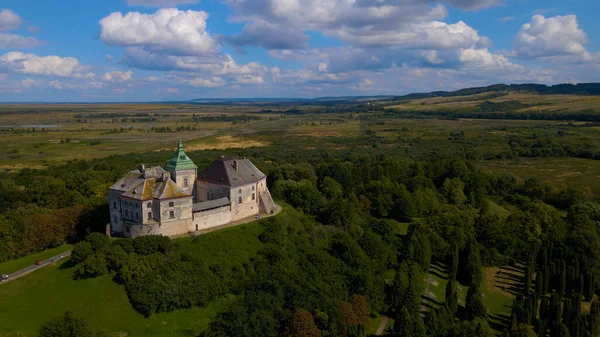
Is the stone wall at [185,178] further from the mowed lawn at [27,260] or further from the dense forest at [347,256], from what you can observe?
the mowed lawn at [27,260]

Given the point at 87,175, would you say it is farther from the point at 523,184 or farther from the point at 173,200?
the point at 523,184

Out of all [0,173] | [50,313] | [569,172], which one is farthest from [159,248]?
[569,172]

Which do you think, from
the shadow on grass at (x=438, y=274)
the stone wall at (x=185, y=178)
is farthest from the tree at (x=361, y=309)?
the stone wall at (x=185, y=178)

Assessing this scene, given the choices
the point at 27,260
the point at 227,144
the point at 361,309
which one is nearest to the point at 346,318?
the point at 361,309

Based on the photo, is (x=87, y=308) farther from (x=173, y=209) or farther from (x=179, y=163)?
(x=179, y=163)

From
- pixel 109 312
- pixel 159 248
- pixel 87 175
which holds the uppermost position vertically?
pixel 87 175

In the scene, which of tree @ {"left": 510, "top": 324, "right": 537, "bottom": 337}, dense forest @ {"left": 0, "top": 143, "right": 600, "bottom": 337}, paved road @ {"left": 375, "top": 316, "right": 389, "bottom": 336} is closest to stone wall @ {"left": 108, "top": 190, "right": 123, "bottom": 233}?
dense forest @ {"left": 0, "top": 143, "right": 600, "bottom": 337}

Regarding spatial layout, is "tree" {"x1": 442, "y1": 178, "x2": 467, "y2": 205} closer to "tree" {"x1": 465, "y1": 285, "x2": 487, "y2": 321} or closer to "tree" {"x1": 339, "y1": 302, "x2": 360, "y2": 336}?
"tree" {"x1": 465, "y1": 285, "x2": 487, "y2": 321}
